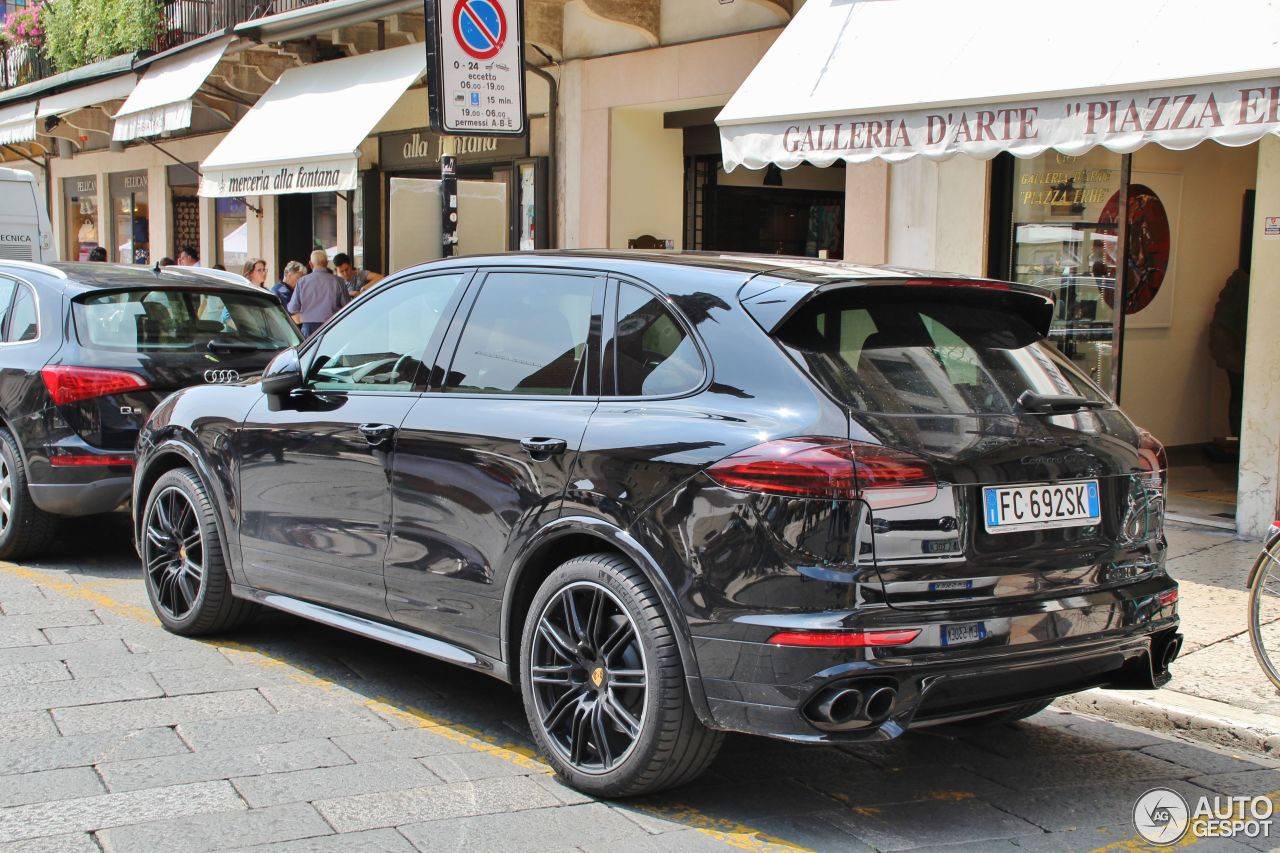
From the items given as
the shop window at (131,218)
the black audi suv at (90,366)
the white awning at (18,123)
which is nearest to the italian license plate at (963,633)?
the black audi suv at (90,366)

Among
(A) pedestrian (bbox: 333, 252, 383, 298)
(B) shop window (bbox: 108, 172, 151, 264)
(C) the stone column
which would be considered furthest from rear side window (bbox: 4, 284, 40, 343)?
(B) shop window (bbox: 108, 172, 151, 264)

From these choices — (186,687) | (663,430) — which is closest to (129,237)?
(186,687)

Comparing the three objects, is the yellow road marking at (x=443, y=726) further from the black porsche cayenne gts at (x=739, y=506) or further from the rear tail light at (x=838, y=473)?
the rear tail light at (x=838, y=473)

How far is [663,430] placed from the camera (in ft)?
13.5

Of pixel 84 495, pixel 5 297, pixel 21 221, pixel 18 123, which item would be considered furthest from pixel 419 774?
pixel 18 123

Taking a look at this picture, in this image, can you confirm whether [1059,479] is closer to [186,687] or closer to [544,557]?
[544,557]

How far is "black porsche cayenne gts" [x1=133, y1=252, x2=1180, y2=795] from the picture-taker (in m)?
3.77

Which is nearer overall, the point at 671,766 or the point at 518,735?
the point at 671,766

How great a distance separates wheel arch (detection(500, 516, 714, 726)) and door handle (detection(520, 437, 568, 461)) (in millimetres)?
236

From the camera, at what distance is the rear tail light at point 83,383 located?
7.70 meters

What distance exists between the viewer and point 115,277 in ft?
27.5

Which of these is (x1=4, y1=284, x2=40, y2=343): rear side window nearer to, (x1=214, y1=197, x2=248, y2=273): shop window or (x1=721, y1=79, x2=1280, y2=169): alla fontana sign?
(x1=721, y1=79, x2=1280, y2=169): alla fontana sign

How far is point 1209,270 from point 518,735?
9.80 meters

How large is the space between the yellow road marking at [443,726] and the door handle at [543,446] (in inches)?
43.0
